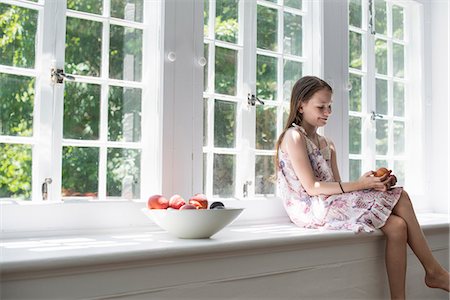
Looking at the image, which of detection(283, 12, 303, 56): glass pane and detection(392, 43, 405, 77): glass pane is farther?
detection(392, 43, 405, 77): glass pane

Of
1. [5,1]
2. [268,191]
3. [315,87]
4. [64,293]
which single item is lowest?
[64,293]

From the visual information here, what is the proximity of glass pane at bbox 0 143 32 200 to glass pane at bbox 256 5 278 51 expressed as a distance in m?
1.30

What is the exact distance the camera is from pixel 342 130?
2.95 metres

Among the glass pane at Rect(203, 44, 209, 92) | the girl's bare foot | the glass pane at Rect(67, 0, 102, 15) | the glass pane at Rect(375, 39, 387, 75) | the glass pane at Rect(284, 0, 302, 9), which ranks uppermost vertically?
the glass pane at Rect(284, 0, 302, 9)

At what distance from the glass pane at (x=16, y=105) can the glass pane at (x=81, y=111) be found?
14 cm

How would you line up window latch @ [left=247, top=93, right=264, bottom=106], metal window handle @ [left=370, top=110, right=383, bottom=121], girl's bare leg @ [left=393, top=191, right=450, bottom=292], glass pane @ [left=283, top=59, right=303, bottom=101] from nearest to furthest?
girl's bare leg @ [left=393, top=191, right=450, bottom=292] → window latch @ [left=247, top=93, right=264, bottom=106] → glass pane @ [left=283, top=59, right=303, bottom=101] → metal window handle @ [left=370, top=110, right=383, bottom=121]

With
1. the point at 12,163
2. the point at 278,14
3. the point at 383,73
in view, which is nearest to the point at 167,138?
the point at 12,163

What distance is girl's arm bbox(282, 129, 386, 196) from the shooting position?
89.7 inches

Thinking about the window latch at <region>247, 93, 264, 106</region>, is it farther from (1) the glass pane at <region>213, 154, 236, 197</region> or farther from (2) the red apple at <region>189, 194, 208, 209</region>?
(2) the red apple at <region>189, 194, 208, 209</region>

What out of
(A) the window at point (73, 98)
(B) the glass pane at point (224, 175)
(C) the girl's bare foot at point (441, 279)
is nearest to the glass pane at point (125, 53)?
(A) the window at point (73, 98)

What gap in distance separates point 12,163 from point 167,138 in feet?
2.03

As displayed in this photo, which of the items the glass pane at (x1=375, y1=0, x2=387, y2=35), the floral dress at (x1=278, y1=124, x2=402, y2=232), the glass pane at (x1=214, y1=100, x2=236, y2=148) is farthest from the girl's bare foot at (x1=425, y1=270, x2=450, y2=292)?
the glass pane at (x1=375, y1=0, x2=387, y2=35)

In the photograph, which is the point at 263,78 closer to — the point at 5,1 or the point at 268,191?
the point at 268,191

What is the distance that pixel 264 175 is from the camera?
267 cm
